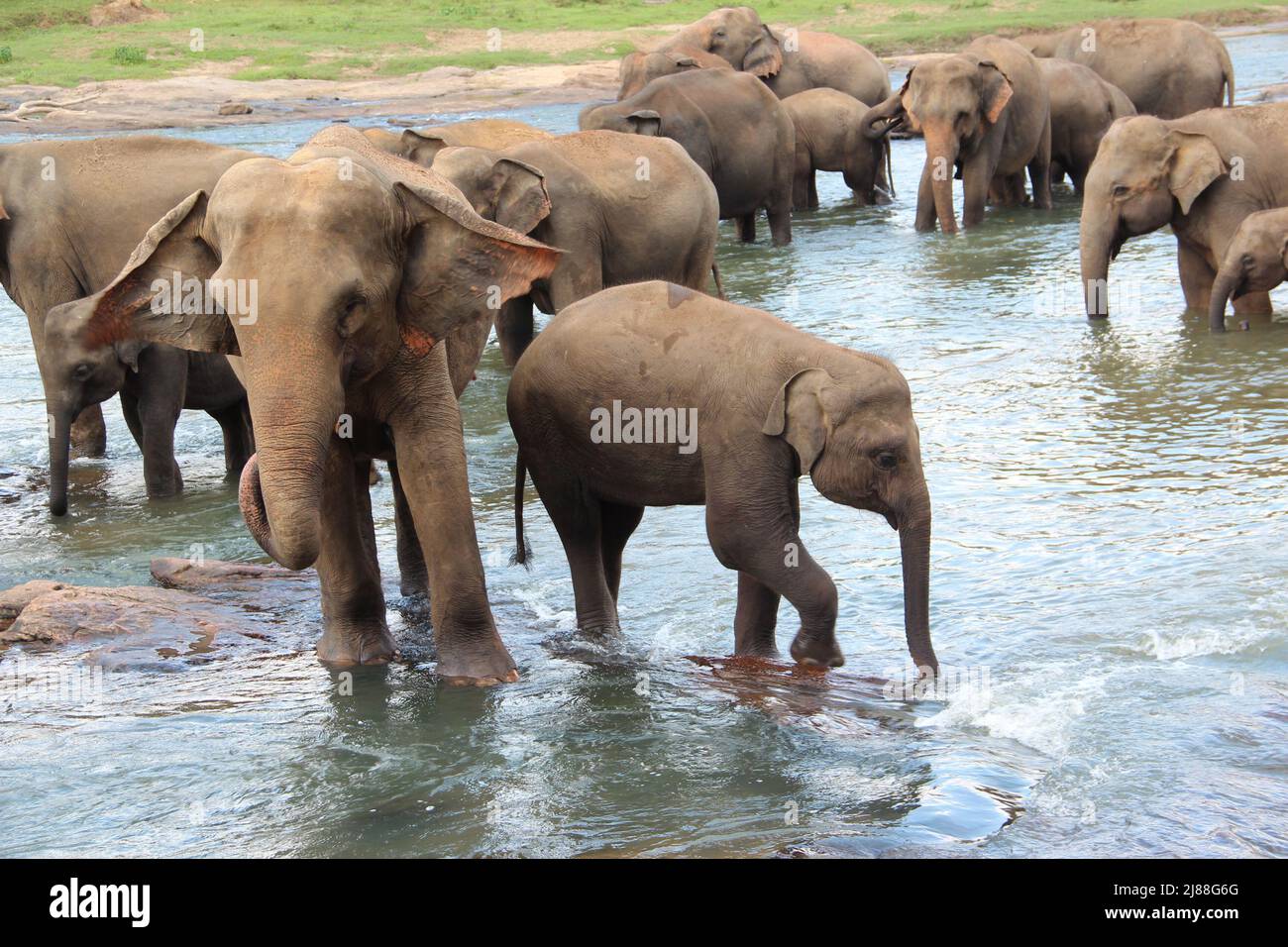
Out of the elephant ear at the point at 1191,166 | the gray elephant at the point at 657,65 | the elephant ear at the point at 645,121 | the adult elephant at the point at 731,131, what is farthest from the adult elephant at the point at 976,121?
the elephant ear at the point at 1191,166

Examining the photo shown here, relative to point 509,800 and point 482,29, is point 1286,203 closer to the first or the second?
point 509,800

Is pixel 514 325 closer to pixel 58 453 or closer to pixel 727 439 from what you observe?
pixel 58 453

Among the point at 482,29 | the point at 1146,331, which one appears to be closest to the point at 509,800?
the point at 1146,331

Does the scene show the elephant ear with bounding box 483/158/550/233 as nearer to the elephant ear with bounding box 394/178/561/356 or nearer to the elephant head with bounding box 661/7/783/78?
the elephant ear with bounding box 394/178/561/356

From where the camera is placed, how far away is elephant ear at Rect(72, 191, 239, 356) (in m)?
5.40

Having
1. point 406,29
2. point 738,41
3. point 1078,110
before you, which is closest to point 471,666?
point 1078,110

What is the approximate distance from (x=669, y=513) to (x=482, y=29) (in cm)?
3154

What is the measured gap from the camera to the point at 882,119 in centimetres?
1819

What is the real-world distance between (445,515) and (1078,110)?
44.8ft

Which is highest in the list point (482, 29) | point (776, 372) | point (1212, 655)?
point (482, 29)

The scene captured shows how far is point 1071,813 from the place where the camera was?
15.1ft

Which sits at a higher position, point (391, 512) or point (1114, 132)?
point (1114, 132)

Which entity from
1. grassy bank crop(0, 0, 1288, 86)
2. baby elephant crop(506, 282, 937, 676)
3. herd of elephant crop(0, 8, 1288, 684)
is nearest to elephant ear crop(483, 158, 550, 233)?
herd of elephant crop(0, 8, 1288, 684)

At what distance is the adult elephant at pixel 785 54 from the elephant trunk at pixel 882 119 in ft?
5.71
